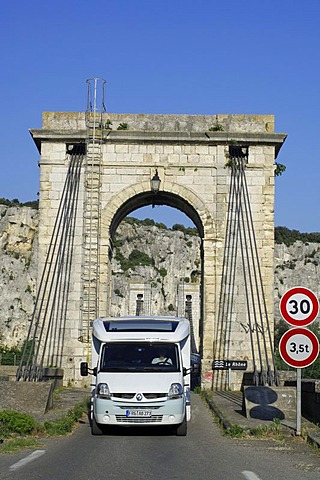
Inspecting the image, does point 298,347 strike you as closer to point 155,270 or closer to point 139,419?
point 139,419

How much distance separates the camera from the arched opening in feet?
334

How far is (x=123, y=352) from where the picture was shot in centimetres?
1369

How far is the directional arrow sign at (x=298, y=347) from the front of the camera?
12094 mm

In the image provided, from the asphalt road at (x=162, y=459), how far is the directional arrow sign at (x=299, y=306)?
1782mm

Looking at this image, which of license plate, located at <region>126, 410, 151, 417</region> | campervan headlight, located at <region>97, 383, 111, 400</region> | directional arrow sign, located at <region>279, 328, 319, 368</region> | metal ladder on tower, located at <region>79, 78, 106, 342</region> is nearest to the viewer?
directional arrow sign, located at <region>279, 328, 319, 368</region>

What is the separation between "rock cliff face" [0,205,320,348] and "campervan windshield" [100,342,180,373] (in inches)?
3091

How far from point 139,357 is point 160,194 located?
485 inches

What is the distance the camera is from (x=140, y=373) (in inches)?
520

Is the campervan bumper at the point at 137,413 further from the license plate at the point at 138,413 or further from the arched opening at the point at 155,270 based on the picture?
the arched opening at the point at 155,270

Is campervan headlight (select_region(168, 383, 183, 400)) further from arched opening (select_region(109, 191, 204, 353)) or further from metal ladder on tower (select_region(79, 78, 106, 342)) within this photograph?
arched opening (select_region(109, 191, 204, 353))

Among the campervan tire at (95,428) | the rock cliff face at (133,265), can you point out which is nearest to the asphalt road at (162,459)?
the campervan tire at (95,428)

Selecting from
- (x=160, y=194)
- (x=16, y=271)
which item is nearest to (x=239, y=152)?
(x=160, y=194)

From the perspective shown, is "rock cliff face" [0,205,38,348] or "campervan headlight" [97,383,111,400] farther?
"rock cliff face" [0,205,38,348]

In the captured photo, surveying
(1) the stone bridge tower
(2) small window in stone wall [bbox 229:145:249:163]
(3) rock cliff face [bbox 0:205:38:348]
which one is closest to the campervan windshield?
(1) the stone bridge tower
